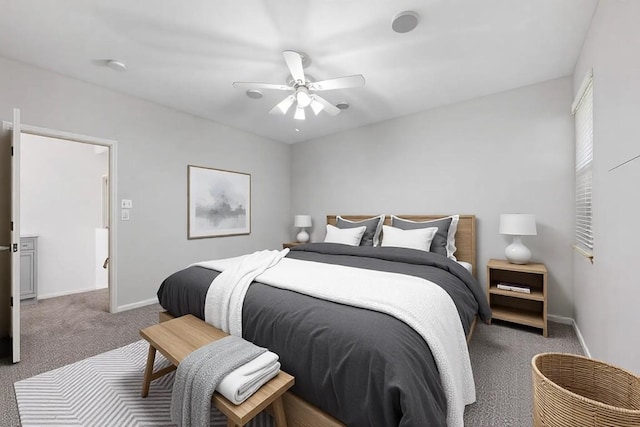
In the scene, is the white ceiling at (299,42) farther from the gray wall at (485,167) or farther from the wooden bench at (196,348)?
the wooden bench at (196,348)

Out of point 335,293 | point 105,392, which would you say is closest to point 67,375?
point 105,392

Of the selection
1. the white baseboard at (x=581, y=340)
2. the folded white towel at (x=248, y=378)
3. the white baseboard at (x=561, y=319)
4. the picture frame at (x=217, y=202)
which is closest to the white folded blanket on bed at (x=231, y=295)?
the folded white towel at (x=248, y=378)

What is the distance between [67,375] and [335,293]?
6.66ft

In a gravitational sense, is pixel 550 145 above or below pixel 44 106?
below

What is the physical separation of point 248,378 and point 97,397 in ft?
4.28

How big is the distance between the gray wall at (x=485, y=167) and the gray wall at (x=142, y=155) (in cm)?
200

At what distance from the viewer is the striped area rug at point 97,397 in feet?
4.96

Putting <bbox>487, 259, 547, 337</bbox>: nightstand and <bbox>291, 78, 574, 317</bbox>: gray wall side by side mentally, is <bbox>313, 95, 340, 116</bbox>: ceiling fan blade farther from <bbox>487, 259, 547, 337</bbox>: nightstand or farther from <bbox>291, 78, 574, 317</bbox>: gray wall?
<bbox>487, 259, 547, 337</bbox>: nightstand

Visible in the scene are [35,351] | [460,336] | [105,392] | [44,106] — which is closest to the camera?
[460,336]

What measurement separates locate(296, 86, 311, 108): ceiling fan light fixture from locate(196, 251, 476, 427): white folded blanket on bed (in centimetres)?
142

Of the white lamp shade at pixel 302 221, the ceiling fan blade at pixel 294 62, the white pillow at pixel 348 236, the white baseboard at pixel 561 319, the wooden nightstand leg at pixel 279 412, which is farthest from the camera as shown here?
the white lamp shade at pixel 302 221

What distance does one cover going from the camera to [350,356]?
44.3 inches

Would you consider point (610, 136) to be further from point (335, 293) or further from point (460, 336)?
point (335, 293)

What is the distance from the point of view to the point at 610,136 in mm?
1580
